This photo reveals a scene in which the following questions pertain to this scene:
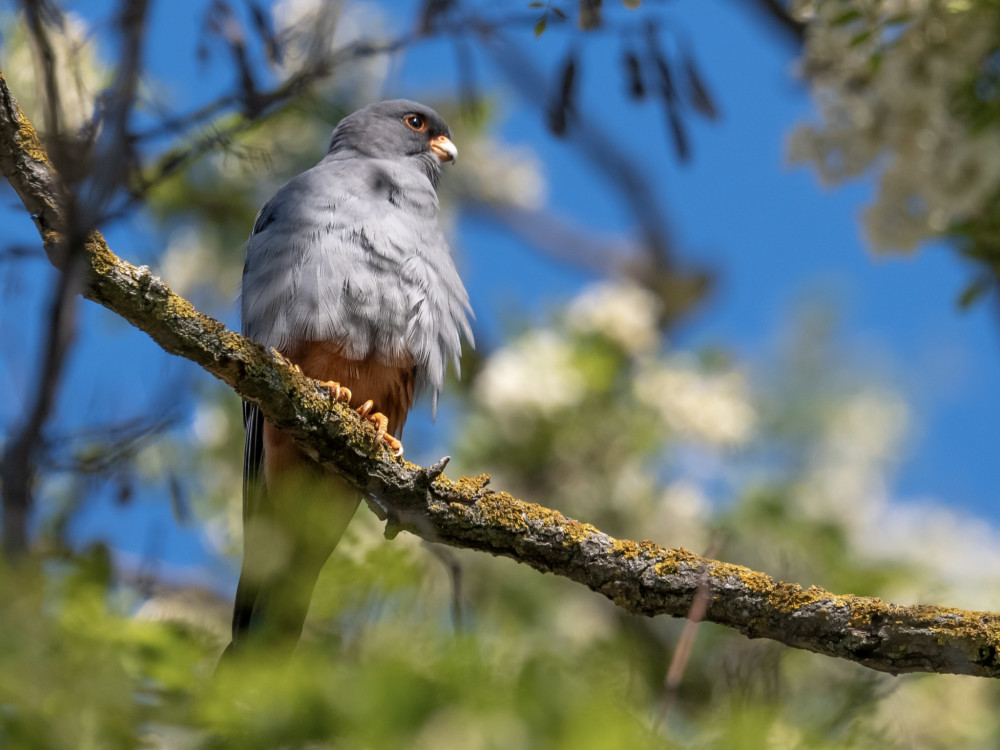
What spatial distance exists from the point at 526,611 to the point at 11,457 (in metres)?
4.20

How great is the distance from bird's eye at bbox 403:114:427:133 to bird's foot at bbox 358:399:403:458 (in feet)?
5.17

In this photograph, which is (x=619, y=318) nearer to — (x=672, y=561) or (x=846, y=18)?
(x=846, y=18)

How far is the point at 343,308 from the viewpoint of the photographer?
351cm

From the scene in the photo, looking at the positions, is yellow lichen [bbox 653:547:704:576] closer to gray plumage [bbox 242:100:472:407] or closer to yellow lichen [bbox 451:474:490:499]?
yellow lichen [bbox 451:474:490:499]

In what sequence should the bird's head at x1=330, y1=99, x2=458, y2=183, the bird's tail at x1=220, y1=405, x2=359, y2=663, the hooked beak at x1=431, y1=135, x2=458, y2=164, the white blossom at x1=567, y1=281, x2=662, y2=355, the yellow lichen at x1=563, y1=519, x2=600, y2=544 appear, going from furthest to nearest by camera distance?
the white blossom at x1=567, y1=281, x2=662, y2=355
the hooked beak at x1=431, y1=135, x2=458, y2=164
the bird's head at x1=330, y1=99, x2=458, y2=183
the yellow lichen at x1=563, y1=519, x2=600, y2=544
the bird's tail at x1=220, y1=405, x2=359, y2=663

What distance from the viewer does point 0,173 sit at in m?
2.34

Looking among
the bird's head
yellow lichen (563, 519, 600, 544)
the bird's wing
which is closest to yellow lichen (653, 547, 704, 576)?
yellow lichen (563, 519, 600, 544)

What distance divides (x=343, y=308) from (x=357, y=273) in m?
0.13

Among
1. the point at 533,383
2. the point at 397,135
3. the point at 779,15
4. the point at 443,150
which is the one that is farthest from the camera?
the point at 533,383

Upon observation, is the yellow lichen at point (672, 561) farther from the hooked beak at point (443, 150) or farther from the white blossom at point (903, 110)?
the hooked beak at point (443, 150)

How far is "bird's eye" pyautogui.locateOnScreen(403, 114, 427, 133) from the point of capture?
469 centimetres

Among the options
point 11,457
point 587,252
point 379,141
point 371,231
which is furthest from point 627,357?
point 11,457

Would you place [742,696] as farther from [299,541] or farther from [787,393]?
[787,393]

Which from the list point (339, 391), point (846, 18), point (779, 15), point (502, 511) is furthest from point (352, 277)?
point (779, 15)
